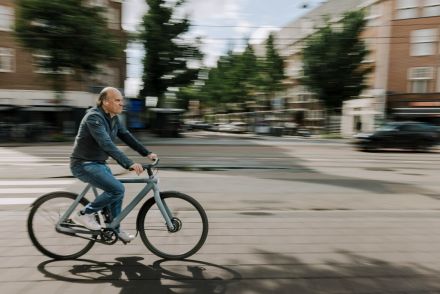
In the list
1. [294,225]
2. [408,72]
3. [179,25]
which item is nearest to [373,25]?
[408,72]

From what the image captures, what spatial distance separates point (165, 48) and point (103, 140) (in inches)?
1276

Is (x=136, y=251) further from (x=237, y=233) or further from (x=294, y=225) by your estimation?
(x=294, y=225)

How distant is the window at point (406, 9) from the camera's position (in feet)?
110

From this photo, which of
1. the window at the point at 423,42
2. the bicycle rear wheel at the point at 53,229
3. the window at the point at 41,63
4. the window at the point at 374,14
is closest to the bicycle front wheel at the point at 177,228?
the bicycle rear wheel at the point at 53,229

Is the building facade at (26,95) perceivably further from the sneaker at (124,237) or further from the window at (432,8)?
the sneaker at (124,237)

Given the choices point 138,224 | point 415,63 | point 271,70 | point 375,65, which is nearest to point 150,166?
point 138,224

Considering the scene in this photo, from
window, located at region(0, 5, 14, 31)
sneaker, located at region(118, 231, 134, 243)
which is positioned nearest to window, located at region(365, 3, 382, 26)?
window, located at region(0, 5, 14, 31)

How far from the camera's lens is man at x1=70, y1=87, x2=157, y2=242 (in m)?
3.76

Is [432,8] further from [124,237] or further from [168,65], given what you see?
A: [124,237]

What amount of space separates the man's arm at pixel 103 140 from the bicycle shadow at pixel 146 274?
96 cm

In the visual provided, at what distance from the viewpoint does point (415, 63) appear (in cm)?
3403

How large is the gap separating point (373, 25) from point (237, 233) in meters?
36.6

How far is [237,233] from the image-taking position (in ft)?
16.7

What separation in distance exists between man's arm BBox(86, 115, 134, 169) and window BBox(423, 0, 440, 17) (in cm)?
3530
